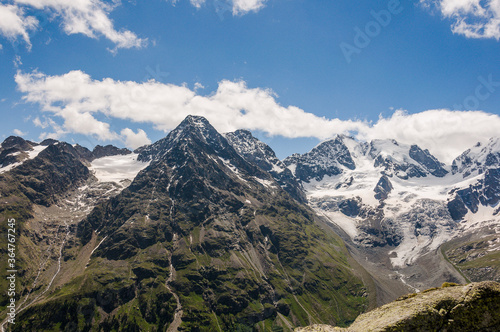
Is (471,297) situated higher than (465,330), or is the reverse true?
(471,297)

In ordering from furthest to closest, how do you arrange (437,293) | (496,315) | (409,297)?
(409,297) → (437,293) → (496,315)

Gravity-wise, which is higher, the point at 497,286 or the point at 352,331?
the point at 497,286

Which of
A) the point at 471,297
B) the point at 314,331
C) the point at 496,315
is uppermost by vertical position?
the point at 471,297

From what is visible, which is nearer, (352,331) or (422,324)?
(422,324)

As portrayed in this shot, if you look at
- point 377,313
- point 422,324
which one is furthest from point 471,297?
point 377,313

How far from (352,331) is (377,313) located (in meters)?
2.68

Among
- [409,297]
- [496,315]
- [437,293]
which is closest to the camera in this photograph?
[496,315]

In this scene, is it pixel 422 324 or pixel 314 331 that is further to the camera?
pixel 314 331

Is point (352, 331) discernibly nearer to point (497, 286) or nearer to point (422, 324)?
point (422, 324)

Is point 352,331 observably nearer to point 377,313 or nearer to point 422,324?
point 377,313

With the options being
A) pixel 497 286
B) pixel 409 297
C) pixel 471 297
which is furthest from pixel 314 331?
pixel 497 286

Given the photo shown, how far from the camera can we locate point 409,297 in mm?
19734

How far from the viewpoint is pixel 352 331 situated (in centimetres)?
1834

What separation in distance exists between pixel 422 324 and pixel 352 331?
4184 mm
